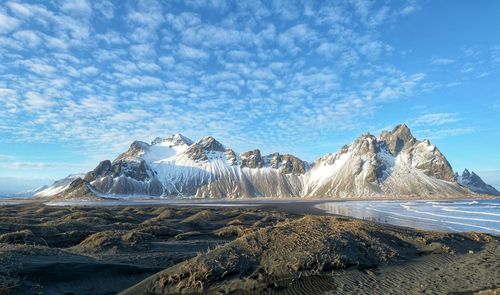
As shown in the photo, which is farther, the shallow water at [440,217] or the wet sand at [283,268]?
the shallow water at [440,217]

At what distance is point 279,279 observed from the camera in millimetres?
13648

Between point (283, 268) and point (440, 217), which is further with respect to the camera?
point (440, 217)

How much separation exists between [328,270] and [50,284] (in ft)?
34.3

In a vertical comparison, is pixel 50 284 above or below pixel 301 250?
below

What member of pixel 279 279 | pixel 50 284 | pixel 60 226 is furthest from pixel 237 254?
pixel 60 226

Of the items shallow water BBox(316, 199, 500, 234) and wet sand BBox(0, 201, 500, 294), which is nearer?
wet sand BBox(0, 201, 500, 294)

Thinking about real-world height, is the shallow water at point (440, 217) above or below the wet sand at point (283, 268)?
above

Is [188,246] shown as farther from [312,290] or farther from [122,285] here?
[312,290]

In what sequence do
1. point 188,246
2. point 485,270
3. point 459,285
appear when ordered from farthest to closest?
1. point 188,246
2. point 485,270
3. point 459,285

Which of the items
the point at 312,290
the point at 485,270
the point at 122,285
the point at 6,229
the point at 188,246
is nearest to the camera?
the point at 312,290

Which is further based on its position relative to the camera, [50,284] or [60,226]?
[60,226]

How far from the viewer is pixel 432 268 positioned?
16.5m

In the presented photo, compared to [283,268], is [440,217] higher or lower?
higher

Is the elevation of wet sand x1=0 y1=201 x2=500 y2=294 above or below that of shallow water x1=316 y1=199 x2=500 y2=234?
below
